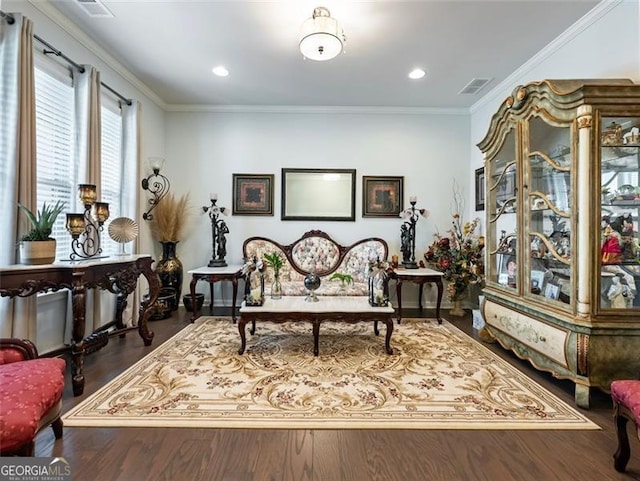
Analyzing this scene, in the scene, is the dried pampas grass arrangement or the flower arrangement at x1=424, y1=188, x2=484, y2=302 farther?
the dried pampas grass arrangement

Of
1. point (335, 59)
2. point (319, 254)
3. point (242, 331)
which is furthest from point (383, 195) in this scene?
point (242, 331)

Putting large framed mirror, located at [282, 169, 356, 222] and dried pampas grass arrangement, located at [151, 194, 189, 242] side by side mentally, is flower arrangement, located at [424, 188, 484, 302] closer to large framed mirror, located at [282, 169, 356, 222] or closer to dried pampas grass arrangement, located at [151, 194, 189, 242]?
large framed mirror, located at [282, 169, 356, 222]

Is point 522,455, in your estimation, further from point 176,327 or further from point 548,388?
point 176,327

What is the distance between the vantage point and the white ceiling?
8.41 ft

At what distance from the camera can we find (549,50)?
3.12 meters

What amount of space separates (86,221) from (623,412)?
3907mm

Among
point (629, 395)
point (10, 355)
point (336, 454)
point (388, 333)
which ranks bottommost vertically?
point (336, 454)

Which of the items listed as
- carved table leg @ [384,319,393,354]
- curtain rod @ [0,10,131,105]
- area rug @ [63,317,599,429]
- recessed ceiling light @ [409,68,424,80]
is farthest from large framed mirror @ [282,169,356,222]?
curtain rod @ [0,10,131,105]

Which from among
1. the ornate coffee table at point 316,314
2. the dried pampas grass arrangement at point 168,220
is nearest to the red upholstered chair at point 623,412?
the ornate coffee table at point 316,314

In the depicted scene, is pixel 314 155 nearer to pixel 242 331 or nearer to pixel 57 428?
pixel 242 331

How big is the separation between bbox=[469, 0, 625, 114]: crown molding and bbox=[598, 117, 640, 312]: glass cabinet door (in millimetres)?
1177

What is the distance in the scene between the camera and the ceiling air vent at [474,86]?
3805 mm

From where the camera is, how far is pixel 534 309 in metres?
2.42

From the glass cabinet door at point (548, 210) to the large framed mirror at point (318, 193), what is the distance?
2.48 metres
